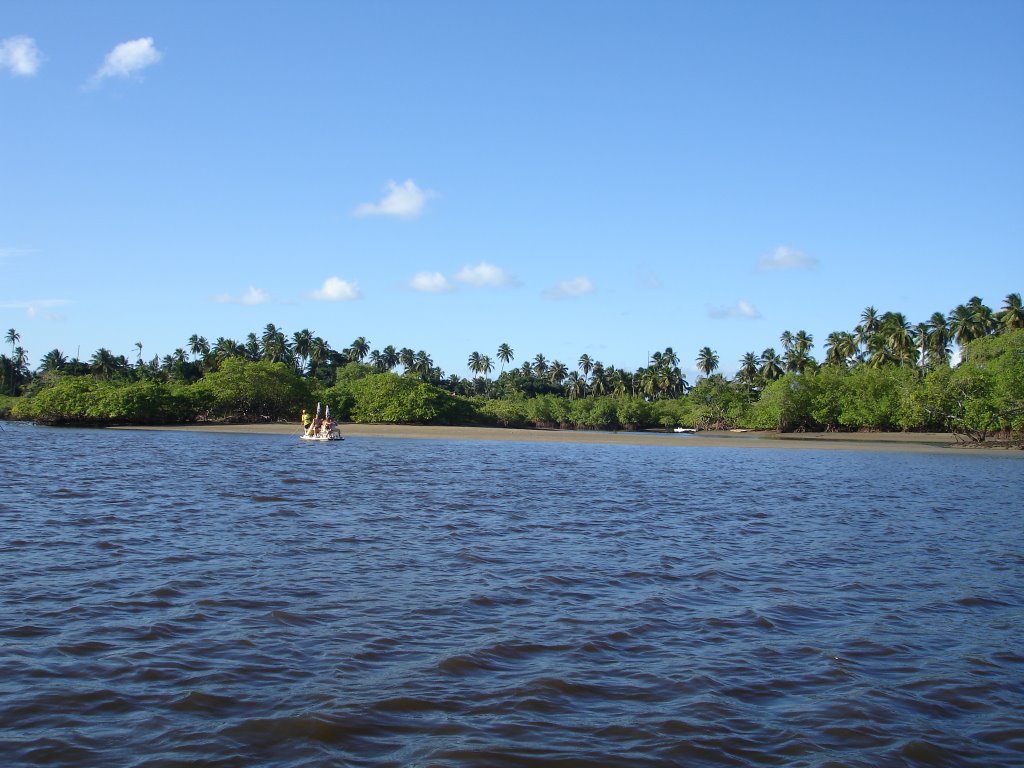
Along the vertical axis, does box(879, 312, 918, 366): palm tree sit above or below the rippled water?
above

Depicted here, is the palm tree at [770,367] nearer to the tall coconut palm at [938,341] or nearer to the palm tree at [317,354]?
the tall coconut palm at [938,341]

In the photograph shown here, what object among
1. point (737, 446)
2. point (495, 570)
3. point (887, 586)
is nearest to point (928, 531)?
point (887, 586)

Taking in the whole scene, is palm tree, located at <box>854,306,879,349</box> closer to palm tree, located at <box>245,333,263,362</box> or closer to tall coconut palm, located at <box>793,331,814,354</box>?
tall coconut palm, located at <box>793,331,814,354</box>

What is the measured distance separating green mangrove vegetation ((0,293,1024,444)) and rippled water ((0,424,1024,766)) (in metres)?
54.3

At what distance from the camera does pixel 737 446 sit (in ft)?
244

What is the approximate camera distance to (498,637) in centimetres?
1003

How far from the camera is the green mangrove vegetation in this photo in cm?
6944

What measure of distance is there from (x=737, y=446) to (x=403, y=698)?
6980 cm

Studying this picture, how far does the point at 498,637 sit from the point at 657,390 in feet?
498

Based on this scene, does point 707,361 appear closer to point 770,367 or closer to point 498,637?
point 770,367

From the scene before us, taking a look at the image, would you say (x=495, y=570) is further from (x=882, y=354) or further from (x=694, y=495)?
(x=882, y=354)

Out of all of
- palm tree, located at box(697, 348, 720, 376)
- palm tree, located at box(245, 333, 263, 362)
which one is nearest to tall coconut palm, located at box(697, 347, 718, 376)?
palm tree, located at box(697, 348, 720, 376)

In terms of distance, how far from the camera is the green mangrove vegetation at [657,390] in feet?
228

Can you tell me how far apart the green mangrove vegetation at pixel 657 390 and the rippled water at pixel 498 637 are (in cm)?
5427
